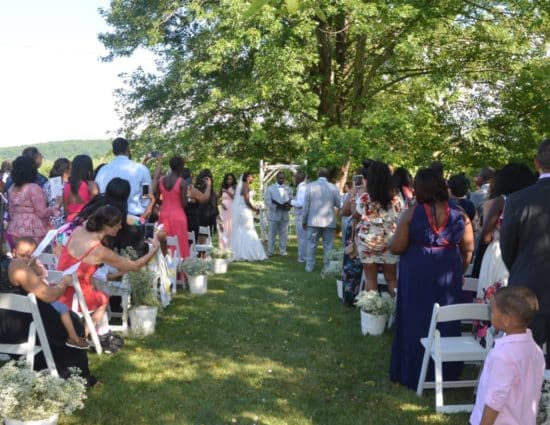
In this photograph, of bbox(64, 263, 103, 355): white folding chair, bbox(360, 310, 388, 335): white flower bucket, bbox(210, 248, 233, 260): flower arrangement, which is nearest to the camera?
bbox(64, 263, 103, 355): white folding chair

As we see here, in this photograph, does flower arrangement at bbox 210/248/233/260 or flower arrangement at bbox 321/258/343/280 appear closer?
flower arrangement at bbox 321/258/343/280

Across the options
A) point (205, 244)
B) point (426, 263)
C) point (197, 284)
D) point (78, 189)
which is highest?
point (78, 189)

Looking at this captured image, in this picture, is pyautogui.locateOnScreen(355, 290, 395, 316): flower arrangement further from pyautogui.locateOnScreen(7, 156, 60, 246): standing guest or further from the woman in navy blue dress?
pyautogui.locateOnScreen(7, 156, 60, 246): standing guest

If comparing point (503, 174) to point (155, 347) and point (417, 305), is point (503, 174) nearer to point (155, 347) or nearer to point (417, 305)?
point (417, 305)

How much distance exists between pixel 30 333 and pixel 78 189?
3.36 meters

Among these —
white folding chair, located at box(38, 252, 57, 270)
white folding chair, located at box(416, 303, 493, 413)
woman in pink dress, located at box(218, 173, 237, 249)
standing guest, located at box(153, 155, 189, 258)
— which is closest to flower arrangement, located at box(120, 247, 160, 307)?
white folding chair, located at box(38, 252, 57, 270)

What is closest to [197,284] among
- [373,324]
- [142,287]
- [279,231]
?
[142,287]

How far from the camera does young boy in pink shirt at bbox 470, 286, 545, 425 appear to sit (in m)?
3.02

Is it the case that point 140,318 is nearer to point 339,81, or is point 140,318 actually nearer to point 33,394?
point 33,394

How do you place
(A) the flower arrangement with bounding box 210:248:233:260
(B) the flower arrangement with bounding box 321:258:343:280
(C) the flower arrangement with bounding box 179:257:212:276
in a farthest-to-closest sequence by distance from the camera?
(A) the flower arrangement with bounding box 210:248:233:260
(B) the flower arrangement with bounding box 321:258:343:280
(C) the flower arrangement with bounding box 179:257:212:276

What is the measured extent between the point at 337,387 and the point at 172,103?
15258 mm

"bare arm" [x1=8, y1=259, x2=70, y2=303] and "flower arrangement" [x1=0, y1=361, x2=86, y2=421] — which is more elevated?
"bare arm" [x1=8, y1=259, x2=70, y2=303]

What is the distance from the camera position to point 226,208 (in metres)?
13.8

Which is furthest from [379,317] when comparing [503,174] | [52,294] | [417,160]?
[417,160]
